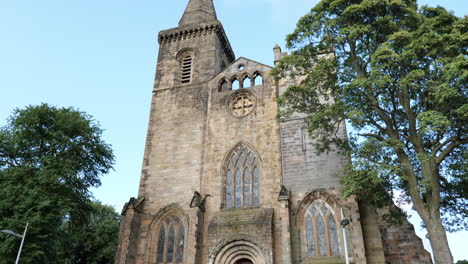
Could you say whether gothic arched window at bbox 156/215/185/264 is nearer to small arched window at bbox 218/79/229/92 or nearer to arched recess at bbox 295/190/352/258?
arched recess at bbox 295/190/352/258

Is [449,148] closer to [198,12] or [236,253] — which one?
[236,253]

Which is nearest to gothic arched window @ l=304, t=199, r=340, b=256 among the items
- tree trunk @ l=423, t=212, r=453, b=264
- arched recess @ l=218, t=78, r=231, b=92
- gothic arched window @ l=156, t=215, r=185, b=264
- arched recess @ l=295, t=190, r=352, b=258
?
arched recess @ l=295, t=190, r=352, b=258

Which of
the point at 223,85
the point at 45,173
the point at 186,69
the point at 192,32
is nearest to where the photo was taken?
the point at 45,173

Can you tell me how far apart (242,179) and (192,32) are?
12842mm

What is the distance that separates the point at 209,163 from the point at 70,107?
9.79m

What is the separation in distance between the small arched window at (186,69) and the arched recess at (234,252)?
39.2 feet

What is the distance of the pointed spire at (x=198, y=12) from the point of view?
94.9ft

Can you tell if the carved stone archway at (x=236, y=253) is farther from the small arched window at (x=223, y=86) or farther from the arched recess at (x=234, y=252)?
the small arched window at (x=223, y=86)

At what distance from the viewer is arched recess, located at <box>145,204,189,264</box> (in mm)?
18703

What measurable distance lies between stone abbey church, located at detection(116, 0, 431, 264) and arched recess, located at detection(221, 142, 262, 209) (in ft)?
0.18

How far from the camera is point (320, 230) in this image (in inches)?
680

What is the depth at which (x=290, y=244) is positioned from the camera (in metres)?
16.8

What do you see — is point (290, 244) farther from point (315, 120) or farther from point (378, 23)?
point (378, 23)

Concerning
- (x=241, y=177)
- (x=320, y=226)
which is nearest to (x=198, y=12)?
(x=241, y=177)
